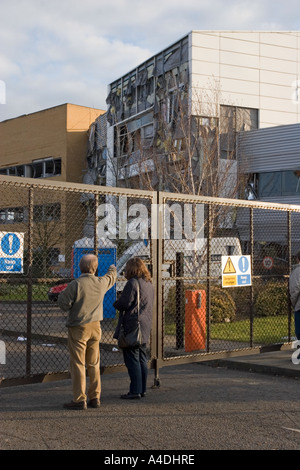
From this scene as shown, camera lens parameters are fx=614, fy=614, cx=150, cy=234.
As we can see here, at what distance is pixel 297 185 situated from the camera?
30.5 metres

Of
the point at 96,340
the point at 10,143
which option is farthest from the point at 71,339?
the point at 10,143

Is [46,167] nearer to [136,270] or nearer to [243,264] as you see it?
[243,264]

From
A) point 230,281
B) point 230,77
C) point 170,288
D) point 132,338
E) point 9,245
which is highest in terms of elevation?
point 230,77

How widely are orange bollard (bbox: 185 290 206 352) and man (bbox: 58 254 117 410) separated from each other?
457cm

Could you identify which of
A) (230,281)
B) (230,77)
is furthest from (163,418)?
(230,77)

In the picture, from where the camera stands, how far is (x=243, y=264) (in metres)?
10.2

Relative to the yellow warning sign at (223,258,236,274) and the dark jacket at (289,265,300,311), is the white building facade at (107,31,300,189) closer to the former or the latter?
the dark jacket at (289,265,300,311)

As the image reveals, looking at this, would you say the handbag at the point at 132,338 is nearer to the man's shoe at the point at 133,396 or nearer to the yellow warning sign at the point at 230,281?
the man's shoe at the point at 133,396

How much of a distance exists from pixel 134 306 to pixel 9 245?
1.85 m

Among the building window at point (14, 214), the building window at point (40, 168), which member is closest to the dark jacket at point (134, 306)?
the building window at point (14, 214)

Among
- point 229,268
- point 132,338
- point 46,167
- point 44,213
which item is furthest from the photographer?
point 46,167

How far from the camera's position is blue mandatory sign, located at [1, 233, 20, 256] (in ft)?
24.1

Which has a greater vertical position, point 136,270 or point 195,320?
point 136,270
